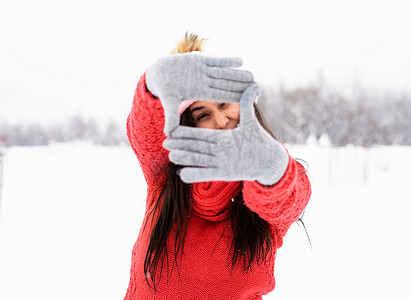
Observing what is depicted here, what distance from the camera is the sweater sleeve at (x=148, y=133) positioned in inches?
28.2

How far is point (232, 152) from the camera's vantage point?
1.88ft

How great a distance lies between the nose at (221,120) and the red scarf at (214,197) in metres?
0.15

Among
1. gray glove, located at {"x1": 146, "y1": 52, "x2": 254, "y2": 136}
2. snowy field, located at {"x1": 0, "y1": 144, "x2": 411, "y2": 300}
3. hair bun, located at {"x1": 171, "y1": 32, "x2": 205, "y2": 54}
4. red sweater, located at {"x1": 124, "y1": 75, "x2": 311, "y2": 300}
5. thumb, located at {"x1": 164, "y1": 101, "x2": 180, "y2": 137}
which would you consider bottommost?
snowy field, located at {"x1": 0, "y1": 144, "x2": 411, "y2": 300}

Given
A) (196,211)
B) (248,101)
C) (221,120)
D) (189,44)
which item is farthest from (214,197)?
(189,44)

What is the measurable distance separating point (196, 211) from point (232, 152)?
35 cm

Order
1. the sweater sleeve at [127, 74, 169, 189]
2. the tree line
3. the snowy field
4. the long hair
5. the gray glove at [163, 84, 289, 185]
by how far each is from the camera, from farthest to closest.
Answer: the tree line, the snowy field, the long hair, the sweater sleeve at [127, 74, 169, 189], the gray glove at [163, 84, 289, 185]

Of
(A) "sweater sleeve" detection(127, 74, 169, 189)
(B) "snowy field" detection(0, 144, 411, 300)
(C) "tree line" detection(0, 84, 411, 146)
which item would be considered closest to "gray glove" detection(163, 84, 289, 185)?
(A) "sweater sleeve" detection(127, 74, 169, 189)

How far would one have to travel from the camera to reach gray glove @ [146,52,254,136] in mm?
596

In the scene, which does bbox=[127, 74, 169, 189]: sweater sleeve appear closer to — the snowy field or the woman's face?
the woman's face

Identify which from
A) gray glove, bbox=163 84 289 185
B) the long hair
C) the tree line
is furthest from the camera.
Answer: the tree line
